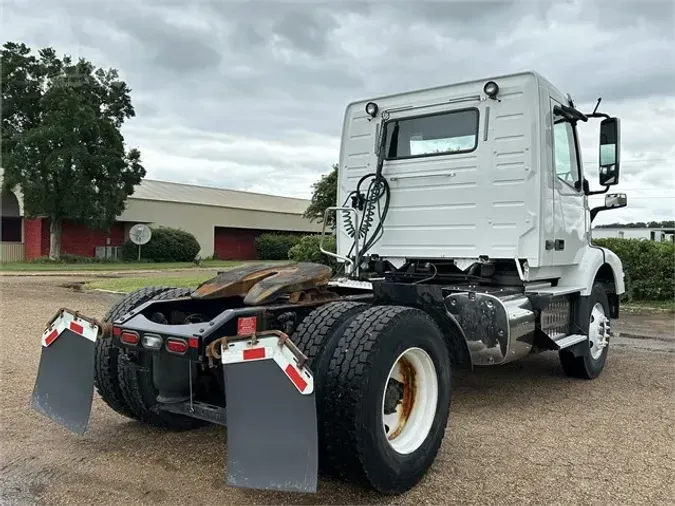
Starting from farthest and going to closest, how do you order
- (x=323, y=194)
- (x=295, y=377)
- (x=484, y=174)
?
(x=323, y=194) < (x=484, y=174) < (x=295, y=377)

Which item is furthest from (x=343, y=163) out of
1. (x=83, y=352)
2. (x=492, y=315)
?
(x=83, y=352)

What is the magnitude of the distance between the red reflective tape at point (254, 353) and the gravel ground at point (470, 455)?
85 centimetres

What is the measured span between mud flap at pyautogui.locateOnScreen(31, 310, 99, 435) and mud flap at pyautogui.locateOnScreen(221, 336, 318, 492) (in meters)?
1.17

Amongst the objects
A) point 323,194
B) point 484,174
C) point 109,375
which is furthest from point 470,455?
point 323,194

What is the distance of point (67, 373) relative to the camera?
3.92 m

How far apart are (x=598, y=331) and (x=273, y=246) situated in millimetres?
37331

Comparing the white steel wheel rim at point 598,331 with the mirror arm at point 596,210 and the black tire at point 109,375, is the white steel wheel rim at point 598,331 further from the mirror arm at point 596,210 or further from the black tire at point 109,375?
the black tire at point 109,375

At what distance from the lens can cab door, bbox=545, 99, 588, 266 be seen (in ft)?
19.0

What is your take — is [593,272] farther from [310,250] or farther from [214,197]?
[214,197]

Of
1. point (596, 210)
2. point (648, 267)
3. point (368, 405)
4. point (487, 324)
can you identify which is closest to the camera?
point (368, 405)

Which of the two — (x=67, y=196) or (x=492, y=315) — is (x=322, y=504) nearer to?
(x=492, y=315)

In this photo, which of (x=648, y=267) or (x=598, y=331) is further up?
(x=648, y=267)

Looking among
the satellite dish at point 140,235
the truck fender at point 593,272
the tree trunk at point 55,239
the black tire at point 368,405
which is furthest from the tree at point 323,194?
the black tire at point 368,405

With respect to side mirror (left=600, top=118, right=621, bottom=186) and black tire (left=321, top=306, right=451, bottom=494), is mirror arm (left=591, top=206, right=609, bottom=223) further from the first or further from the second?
black tire (left=321, top=306, right=451, bottom=494)
